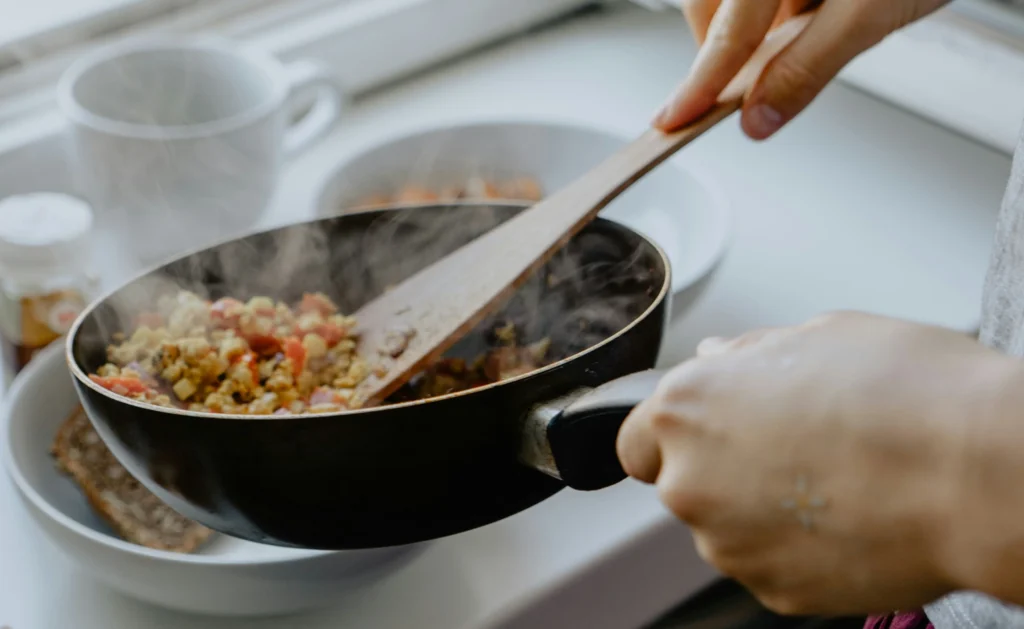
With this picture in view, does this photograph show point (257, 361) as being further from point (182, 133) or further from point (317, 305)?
point (182, 133)

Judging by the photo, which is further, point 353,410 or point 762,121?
point 762,121

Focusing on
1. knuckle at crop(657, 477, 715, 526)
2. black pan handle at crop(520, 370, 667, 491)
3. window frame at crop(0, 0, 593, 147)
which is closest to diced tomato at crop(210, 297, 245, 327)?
black pan handle at crop(520, 370, 667, 491)

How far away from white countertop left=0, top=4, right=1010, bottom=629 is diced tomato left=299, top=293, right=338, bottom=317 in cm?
16

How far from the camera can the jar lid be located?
67 cm

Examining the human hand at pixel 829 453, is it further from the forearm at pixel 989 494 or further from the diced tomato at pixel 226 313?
the diced tomato at pixel 226 313

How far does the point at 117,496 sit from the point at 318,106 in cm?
41

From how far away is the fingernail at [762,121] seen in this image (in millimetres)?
648

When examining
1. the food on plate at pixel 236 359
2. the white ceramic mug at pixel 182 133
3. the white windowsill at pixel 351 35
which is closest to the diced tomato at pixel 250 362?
the food on plate at pixel 236 359

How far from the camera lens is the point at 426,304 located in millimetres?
626

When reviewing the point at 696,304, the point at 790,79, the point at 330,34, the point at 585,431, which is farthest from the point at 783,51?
the point at 330,34

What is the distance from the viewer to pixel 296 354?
617 mm

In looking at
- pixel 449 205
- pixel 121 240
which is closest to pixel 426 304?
pixel 449 205

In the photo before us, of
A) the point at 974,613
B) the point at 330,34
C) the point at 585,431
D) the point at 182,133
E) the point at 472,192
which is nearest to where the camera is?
the point at 585,431

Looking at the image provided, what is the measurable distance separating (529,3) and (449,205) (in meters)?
0.60
